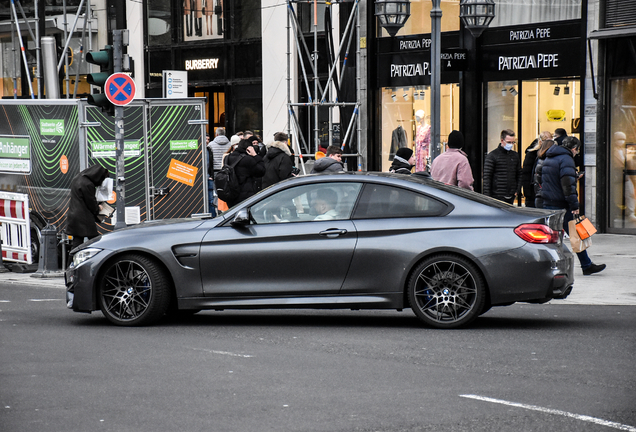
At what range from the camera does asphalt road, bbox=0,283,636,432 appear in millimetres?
5844

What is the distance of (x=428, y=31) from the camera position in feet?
69.5

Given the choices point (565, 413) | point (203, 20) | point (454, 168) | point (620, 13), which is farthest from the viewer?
point (203, 20)

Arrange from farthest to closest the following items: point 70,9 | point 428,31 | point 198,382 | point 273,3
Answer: point 70,9 → point 273,3 → point 428,31 → point 198,382

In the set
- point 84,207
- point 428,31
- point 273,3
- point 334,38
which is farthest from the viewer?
point 273,3

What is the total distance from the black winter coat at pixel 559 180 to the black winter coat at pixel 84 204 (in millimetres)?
5836

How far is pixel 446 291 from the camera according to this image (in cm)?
888

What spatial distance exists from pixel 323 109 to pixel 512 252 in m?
14.8

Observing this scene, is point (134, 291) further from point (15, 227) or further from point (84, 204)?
point (15, 227)

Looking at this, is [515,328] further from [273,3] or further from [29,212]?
[273,3]

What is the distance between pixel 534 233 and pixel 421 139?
12636mm

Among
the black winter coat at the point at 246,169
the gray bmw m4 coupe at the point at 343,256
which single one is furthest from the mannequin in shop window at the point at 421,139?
the gray bmw m4 coupe at the point at 343,256

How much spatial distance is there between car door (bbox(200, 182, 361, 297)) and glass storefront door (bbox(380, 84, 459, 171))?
39.3 feet

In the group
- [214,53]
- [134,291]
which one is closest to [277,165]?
[134,291]

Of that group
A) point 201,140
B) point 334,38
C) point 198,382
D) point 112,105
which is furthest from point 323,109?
point 198,382
